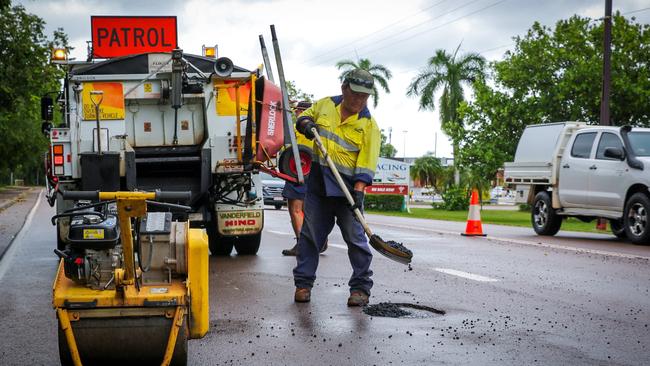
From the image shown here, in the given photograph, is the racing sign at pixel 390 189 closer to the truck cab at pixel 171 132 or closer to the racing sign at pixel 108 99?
the truck cab at pixel 171 132

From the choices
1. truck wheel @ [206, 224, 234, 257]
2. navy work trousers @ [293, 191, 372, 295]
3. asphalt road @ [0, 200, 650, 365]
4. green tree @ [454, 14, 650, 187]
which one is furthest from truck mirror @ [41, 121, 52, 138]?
green tree @ [454, 14, 650, 187]

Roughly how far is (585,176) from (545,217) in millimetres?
1539

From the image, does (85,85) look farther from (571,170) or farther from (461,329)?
(571,170)

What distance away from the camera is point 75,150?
11094 millimetres

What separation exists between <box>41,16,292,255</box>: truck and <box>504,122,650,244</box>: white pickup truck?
7113 mm

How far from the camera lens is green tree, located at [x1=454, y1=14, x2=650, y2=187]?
121 ft

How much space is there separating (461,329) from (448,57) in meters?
54.2

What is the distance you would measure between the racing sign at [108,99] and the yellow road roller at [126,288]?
6586 millimetres

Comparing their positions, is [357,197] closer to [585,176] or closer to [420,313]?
[420,313]

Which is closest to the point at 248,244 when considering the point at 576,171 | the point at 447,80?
the point at 576,171

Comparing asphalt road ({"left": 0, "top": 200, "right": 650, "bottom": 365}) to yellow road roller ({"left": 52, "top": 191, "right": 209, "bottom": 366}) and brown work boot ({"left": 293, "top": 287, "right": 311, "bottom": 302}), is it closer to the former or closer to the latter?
brown work boot ({"left": 293, "top": 287, "right": 311, "bottom": 302})

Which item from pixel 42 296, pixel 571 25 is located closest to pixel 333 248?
pixel 42 296

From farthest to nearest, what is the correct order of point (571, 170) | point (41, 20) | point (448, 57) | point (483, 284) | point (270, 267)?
point (448, 57) < point (41, 20) < point (571, 170) < point (270, 267) < point (483, 284)

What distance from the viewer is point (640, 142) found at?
53.0 ft
